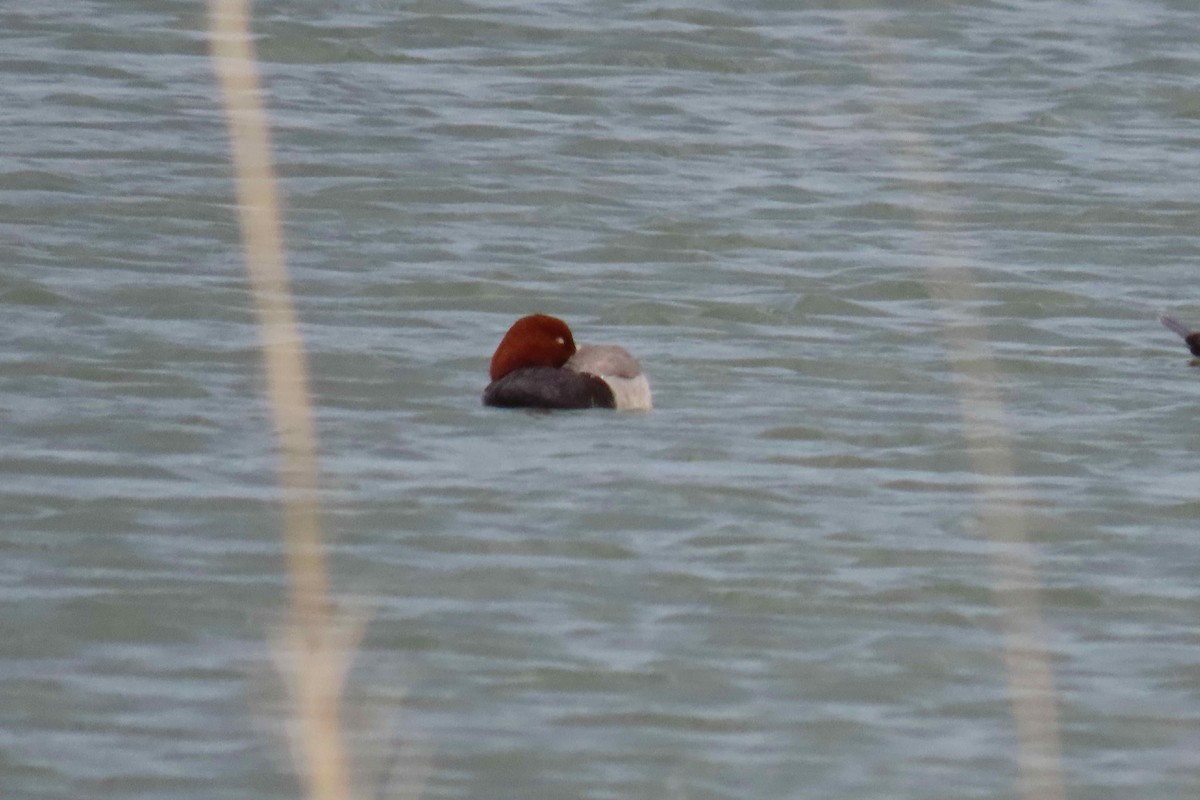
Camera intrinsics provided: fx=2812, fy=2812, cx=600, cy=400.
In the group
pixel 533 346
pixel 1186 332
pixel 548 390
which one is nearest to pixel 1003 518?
pixel 548 390

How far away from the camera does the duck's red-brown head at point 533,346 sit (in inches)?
418

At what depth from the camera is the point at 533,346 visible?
10656mm

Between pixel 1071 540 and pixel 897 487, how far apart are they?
764 mm

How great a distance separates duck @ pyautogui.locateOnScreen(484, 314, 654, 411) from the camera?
1045cm

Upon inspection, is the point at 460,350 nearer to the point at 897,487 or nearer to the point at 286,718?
the point at 897,487

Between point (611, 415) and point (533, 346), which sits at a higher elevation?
point (533, 346)

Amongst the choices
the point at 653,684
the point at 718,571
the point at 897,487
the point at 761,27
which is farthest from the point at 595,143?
the point at 653,684

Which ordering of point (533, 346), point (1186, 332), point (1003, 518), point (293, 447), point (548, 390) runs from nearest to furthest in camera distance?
point (1003, 518)
point (293, 447)
point (548, 390)
point (533, 346)
point (1186, 332)

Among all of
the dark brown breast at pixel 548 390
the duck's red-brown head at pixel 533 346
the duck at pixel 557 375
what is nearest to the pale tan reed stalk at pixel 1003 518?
the duck at pixel 557 375

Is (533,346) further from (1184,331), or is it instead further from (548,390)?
(1184,331)

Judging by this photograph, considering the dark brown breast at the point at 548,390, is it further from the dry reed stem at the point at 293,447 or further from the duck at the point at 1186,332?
the duck at the point at 1186,332

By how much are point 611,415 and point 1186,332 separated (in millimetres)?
2776

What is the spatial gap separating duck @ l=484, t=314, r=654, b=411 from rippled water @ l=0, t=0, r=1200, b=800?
11cm

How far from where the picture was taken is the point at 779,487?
30.7 feet
